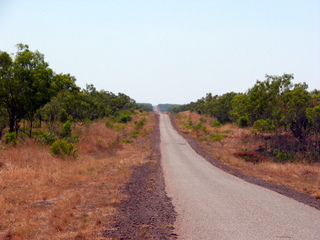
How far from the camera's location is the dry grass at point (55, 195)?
23.9 feet

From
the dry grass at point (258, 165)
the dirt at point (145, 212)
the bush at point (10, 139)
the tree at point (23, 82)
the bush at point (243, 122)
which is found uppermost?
the tree at point (23, 82)

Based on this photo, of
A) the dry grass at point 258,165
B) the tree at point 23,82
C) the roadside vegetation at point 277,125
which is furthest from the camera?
the roadside vegetation at point 277,125

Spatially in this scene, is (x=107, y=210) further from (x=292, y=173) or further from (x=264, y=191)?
(x=292, y=173)

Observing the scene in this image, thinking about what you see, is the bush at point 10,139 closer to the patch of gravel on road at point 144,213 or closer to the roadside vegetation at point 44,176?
the roadside vegetation at point 44,176

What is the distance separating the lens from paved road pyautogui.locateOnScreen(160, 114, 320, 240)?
6871mm

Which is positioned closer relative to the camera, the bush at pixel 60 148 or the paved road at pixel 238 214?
the paved road at pixel 238 214

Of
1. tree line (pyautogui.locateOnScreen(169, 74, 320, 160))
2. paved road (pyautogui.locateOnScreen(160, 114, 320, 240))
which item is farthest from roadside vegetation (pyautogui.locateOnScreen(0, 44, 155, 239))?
tree line (pyautogui.locateOnScreen(169, 74, 320, 160))

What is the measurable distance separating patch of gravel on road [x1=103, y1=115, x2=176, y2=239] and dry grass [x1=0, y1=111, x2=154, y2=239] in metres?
0.43

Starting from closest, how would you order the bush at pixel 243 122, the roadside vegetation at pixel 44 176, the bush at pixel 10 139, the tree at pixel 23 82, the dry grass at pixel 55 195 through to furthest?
the dry grass at pixel 55 195 → the roadside vegetation at pixel 44 176 → the bush at pixel 10 139 → the tree at pixel 23 82 → the bush at pixel 243 122

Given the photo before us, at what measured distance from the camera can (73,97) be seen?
134 feet

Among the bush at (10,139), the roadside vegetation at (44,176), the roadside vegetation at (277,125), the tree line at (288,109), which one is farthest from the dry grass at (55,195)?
the tree line at (288,109)

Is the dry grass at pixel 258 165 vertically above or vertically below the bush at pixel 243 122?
below

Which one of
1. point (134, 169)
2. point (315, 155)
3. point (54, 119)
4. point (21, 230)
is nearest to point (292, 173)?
point (315, 155)

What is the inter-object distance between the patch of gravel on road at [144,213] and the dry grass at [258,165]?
7.35 m
